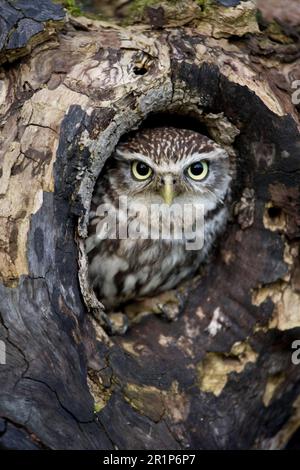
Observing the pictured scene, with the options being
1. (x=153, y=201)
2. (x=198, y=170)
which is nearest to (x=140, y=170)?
(x=153, y=201)

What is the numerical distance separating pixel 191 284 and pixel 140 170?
2.61ft

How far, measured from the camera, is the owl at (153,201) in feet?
12.2

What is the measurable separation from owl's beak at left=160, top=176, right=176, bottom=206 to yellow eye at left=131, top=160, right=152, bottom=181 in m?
0.16

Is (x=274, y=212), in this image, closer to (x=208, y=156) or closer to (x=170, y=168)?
(x=208, y=156)

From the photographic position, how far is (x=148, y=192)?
3.82 m

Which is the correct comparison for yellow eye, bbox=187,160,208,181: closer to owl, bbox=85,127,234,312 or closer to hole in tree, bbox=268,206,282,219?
owl, bbox=85,127,234,312

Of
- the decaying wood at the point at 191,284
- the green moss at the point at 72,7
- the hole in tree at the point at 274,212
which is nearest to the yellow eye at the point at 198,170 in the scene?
the decaying wood at the point at 191,284

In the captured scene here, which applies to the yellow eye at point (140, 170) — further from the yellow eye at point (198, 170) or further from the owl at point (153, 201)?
the yellow eye at point (198, 170)

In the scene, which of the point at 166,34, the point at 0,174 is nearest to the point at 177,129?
the point at 166,34

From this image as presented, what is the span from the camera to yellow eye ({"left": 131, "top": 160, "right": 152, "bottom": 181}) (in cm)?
378

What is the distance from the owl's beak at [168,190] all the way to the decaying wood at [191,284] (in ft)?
1.15

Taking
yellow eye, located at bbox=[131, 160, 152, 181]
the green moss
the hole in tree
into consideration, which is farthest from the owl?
the green moss
